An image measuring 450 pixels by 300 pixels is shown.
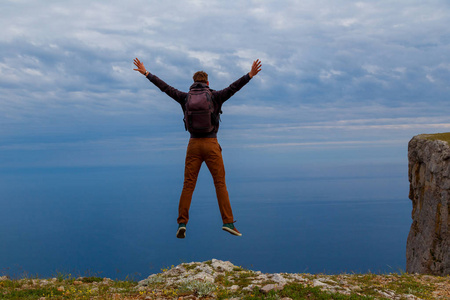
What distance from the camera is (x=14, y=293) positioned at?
11.5 meters

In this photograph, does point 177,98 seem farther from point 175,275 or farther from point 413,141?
point 413,141

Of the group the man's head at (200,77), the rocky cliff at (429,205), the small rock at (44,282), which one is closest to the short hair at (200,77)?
the man's head at (200,77)

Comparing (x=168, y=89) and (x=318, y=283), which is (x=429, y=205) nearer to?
(x=318, y=283)

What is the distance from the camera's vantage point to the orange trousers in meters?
11.4

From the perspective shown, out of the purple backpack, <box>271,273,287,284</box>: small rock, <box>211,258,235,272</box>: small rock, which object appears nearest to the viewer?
the purple backpack

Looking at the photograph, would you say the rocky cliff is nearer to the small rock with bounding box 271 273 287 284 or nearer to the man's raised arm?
the small rock with bounding box 271 273 287 284

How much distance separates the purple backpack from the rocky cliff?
1257 centimetres

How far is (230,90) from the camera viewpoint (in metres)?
11.2

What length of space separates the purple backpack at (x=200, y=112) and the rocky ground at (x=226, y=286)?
4.25 metres

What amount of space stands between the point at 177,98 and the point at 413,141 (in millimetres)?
14815

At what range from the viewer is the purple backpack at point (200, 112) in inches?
436

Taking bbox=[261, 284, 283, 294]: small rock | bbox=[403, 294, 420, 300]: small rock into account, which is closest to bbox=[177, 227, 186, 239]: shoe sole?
bbox=[261, 284, 283, 294]: small rock

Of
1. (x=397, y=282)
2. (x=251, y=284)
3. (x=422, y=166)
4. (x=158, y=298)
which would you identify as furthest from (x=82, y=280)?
(x=422, y=166)

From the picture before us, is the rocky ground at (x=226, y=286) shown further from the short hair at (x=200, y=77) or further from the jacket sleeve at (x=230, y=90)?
the short hair at (x=200, y=77)
